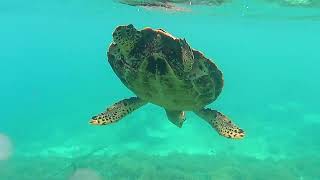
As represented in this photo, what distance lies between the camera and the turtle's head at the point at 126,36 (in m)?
6.58

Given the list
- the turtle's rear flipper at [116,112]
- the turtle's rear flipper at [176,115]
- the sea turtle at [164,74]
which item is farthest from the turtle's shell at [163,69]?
the turtle's rear flipper at [116,112]

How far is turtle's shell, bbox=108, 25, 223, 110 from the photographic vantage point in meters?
6.70

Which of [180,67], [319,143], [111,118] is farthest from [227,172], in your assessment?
[180,67]

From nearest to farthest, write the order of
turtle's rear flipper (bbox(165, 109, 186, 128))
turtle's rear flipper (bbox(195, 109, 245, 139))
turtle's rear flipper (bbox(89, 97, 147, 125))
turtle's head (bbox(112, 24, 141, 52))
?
turtle's head (bbox(112, 24, 141, 52)), turtle's rear flipper (bbox(89, 97, 147, 125)), turtle's rear flipper (bbox(195, 109, 245, 139)), turtle's rear flipper (bbox(165, 109, 186, 128))

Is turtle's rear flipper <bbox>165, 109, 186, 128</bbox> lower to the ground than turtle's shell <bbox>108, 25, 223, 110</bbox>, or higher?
higher

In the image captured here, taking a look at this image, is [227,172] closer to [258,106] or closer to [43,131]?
[43,131]

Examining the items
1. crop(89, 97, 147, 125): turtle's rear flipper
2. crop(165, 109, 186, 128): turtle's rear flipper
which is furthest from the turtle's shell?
crop(89, 97, 147, 125): turtle's rear flipper

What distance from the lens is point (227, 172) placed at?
52.1 feet

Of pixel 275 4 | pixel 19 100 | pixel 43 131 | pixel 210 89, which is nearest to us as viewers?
pixel 210 89

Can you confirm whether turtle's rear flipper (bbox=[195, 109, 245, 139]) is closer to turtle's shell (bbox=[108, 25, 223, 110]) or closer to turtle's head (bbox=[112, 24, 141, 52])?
turtle's shell (bbox=[108, 25, 223, 110])

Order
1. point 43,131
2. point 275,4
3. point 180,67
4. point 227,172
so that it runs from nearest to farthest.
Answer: point 180,67, point 227,172, point 43,131, point 275,4

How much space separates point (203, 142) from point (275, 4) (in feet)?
32.2

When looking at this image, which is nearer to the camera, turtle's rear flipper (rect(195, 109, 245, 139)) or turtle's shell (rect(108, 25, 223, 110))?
turtle's shell (rect(108, 25, 223, 110))

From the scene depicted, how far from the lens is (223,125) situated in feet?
30.2
